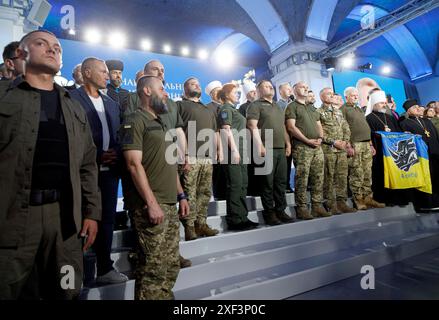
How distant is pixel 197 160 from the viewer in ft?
9.84

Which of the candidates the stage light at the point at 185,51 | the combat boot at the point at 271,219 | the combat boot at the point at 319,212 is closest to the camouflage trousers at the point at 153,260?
the combat boot at the point at 271,219

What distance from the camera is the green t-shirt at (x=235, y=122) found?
337 cm

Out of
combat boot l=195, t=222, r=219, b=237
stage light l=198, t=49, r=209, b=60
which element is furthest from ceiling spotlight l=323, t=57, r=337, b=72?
combat boot l=195, t=222, r=219, b=237

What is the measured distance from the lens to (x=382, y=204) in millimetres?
4359

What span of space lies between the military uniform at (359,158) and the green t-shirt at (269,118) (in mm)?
1453

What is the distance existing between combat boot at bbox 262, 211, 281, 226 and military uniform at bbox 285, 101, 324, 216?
436 millimetres

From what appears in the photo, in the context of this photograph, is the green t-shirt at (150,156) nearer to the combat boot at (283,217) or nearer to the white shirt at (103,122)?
the white shirt at (103,122)

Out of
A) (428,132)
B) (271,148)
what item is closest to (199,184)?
(271,148)

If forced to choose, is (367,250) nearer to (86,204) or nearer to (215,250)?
(215,250)

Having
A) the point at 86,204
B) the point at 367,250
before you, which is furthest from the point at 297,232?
the point at 86,204

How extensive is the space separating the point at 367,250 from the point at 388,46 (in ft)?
40.9

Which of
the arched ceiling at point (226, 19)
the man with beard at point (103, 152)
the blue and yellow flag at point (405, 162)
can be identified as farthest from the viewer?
the arched ceiling at point (226, 19)

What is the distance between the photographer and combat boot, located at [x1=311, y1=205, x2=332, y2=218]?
3696 millimetres

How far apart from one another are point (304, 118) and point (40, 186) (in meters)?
3.27
